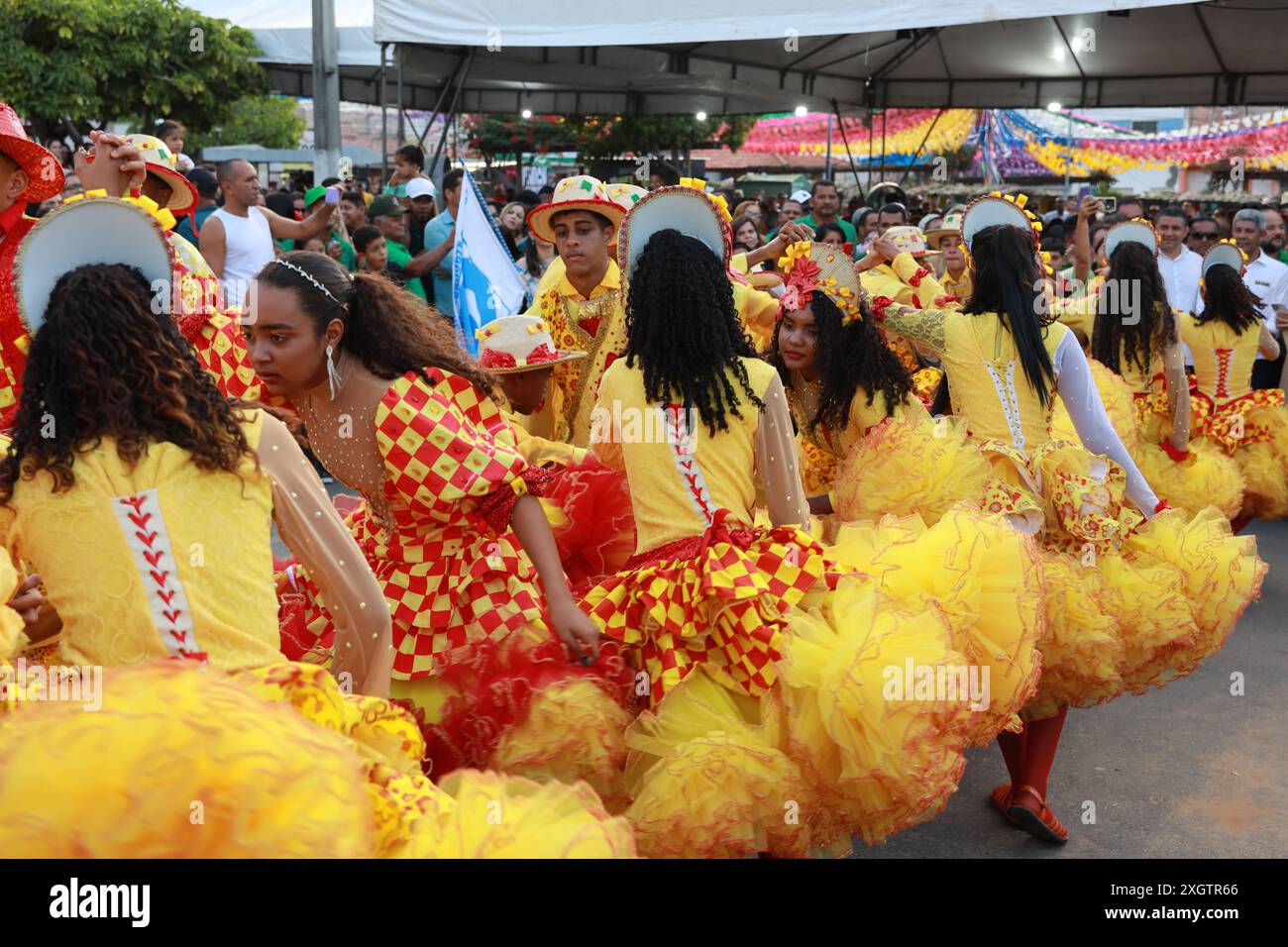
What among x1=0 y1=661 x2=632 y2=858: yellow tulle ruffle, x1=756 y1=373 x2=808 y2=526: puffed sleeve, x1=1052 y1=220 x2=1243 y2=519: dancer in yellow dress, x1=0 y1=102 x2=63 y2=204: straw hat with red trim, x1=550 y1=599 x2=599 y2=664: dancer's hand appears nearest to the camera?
x1=0 y1=661 x2=632 y2=858: yellow tulle ruffle

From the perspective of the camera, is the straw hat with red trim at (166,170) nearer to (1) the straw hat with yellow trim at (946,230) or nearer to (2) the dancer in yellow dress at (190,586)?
(2) the dancer in yellow dress at (190,586)

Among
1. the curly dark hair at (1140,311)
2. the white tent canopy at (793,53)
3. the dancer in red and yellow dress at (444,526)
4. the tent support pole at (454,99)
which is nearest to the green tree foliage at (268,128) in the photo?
the white tent canopy at (793,53)

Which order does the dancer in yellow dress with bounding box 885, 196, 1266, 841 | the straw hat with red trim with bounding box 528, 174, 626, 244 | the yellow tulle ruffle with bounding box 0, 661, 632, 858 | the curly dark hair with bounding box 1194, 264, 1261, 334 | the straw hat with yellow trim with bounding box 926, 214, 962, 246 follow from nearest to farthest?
the yellow tulle ruffle with bounding box 0, 661, 632, 858
the dancer in yellow dress with bounding box 885, 196, 1266, 841
the straw hat with red trim with bounding box 528, 174, 626, 244
the curly dark hair with bounding box 1194, 264, 1261, 334
the straw hat with yellow trim with bounding box 926, 214, 962, 246

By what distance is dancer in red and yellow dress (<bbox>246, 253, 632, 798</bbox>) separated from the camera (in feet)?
9.44

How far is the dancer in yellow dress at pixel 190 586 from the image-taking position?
182 centimetres

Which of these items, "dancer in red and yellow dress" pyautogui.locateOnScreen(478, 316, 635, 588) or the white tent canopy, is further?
the white tent canopy

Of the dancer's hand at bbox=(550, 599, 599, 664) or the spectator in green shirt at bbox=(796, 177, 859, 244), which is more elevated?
the spectator in green shirt at bbox=(796, 177, 859, 244)

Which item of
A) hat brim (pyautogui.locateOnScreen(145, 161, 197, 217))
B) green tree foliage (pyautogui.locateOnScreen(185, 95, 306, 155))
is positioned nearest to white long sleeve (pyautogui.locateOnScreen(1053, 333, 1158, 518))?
hat brim (pyautogui.locateOnScreen(145, 161, 197, 217))

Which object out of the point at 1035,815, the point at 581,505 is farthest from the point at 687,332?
the point at 1035,815

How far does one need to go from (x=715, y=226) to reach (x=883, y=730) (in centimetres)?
160

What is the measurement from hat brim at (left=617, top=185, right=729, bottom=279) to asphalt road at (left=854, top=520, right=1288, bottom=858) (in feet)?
6.88

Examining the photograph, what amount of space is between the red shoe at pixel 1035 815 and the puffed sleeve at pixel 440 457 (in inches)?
88.9

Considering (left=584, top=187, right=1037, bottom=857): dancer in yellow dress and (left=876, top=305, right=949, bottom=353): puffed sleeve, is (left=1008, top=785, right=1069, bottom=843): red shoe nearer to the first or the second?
(left=584, top=187, right=1037, bottom=857): dancer in yellow dress

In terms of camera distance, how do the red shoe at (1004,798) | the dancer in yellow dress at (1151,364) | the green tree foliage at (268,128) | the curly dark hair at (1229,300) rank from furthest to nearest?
the green tree foliage at (268,128) → the curly dark hair at (1229,300) → the dancer in yellow dress at (1151,364) → the red shoe at (1004,798)
